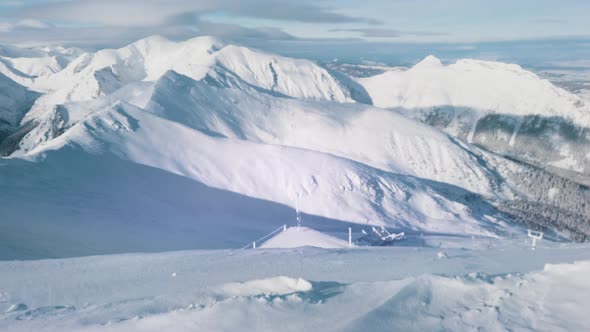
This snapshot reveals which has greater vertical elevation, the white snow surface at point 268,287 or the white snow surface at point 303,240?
the white snow surface at point 268,287

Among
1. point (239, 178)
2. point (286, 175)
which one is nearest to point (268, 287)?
point (239, 178)

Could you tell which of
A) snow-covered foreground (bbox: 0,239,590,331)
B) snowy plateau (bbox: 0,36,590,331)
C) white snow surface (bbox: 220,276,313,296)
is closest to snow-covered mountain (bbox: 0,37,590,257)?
snowy plateau (bbox: 0,36,590,331)

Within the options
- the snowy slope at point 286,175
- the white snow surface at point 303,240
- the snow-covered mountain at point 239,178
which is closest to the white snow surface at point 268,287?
the snow-covered mountain at point 239,178

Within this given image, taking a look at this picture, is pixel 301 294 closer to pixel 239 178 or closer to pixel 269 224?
pixel 269 224

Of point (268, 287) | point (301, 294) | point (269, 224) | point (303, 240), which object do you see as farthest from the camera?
point (269, 224)

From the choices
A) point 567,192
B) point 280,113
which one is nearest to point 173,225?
point 280,113

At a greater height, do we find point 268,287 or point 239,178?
point 268,287

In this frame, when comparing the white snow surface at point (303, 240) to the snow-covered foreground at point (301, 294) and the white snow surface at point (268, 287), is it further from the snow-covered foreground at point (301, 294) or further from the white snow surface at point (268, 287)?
the white snow surface at point (268, 287)
